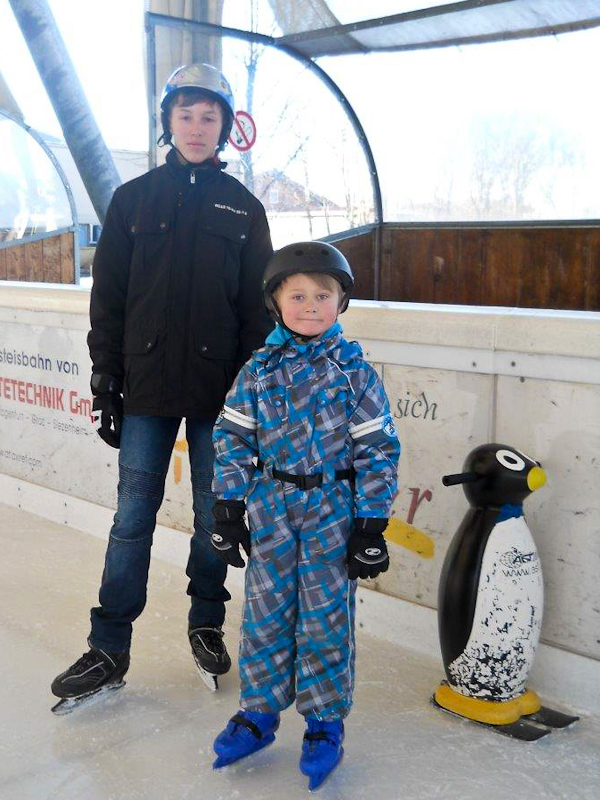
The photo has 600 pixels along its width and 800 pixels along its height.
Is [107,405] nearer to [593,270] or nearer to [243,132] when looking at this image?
[243,132]

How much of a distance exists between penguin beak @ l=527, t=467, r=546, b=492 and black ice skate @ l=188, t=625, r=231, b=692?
0.93 meters

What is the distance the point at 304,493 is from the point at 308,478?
4cm

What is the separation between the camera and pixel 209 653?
2.59 m

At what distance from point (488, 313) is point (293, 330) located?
29.7 inches

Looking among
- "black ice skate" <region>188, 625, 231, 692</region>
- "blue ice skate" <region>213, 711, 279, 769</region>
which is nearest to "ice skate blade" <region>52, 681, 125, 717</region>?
"black ice skate" <region>188, 625, 231, 692</region>

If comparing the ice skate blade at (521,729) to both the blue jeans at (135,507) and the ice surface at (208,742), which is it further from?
the blue jeans at (135,507)

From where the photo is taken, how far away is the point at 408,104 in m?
6.69

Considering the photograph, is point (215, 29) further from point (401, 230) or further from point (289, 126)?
point (401, 230)

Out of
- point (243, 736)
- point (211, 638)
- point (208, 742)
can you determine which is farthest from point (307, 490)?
point (211, 638)

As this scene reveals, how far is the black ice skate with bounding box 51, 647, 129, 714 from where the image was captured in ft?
7.92

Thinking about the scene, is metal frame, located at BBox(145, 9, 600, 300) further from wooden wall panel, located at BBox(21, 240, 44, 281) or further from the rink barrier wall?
the rink barrier wall

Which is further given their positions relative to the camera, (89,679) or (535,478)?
(89,679)

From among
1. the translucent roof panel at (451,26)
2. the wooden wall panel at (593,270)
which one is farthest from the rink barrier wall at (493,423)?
the wooden wall panel at (593,270)

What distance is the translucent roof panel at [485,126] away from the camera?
19.7ft
